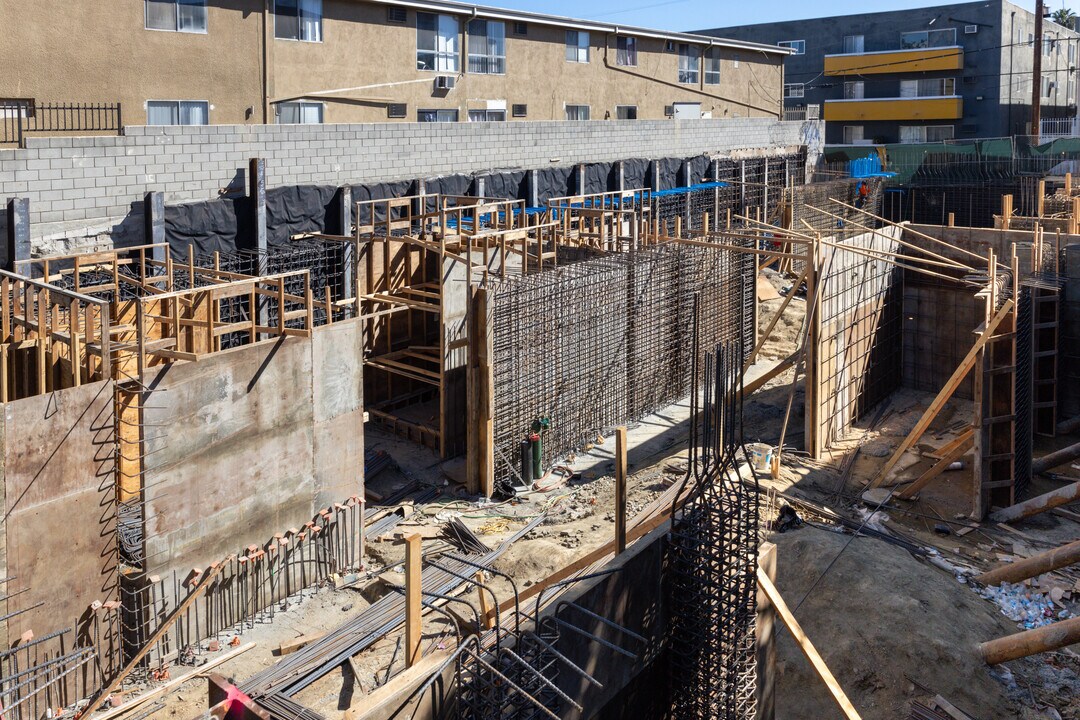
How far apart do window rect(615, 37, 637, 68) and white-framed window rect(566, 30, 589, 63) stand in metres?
2.03

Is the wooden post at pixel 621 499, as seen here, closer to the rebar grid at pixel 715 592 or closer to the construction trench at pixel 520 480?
the construction trench at pixel 520 480

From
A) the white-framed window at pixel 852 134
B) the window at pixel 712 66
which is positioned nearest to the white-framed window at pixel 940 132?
the white-framed window at pixel 852 134

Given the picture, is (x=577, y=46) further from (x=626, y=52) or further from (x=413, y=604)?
(x=413, y=604)

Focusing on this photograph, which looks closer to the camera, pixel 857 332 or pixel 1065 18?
pixel 857 332

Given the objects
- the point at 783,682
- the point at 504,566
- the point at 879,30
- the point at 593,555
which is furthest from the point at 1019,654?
the point at 879,30

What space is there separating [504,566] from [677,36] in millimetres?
31210

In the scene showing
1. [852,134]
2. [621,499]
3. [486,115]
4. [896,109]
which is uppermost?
[896,109]

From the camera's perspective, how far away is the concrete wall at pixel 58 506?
10.6 m

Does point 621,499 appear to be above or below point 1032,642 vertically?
above

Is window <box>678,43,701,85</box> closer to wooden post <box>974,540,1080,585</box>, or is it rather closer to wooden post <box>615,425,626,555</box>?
wooden post <box>974,540,1080,585</box>

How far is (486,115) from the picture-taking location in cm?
3344

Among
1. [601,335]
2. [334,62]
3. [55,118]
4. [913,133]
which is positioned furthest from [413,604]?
[913,133]

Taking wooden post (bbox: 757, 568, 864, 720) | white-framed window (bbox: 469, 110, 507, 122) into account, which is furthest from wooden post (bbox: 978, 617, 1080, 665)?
white-framed window (bbox: 469, 110, 507, 122)

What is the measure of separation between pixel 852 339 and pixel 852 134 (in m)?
46.0
